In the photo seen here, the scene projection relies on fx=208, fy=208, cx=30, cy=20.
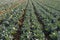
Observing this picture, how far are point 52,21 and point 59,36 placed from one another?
4.97 m

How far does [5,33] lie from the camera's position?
14.8 metres

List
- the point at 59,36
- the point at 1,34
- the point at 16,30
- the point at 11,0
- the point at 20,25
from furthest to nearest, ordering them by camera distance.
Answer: the point at 11,0
the point at 20,25
the point at 16,30
the point at 1,34
the point at 59,36

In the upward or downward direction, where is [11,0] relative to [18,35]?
downward

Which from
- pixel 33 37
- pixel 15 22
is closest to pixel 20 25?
pixel 15 22

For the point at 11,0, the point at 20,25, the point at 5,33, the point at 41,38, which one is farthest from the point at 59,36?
the point at 11,0

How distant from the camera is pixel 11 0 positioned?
4284 centimetres

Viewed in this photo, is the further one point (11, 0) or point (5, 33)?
point (11, 0)

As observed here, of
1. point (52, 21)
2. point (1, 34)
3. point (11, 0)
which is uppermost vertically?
point (1, 34)

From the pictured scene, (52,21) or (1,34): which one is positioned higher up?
(1,34)

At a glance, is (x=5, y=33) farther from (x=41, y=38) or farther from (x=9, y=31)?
(x=41, y=38)

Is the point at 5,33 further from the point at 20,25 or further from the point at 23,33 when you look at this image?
the point at 20,25

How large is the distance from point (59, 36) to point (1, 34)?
4.09 meters

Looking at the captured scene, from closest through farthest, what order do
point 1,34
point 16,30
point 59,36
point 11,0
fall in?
point 59,36 → point 1,34 → point 16,30 → point 11,0

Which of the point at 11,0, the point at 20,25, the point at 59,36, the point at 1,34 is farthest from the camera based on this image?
the point at 11,0
